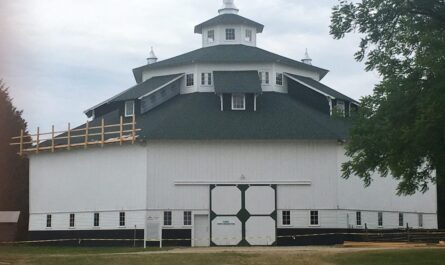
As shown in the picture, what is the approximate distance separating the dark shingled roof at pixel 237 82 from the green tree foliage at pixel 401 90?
18.4 metres

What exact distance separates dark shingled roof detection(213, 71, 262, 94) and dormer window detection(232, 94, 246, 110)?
0.61m

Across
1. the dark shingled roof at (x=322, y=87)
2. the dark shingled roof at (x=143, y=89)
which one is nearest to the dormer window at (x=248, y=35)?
the dark shingled roof at (x=322, y=87)

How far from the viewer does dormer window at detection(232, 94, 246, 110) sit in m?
54.2

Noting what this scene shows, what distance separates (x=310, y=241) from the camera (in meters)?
49.8

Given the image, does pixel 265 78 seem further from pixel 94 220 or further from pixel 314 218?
pixel 94 220

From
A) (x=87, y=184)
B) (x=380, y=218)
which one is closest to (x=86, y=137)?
(x=87, y=184)

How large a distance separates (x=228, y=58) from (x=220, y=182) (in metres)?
11.9

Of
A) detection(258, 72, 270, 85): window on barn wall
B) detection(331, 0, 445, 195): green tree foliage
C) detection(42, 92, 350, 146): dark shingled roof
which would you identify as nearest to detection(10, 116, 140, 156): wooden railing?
detection(42, 92, 350, 146): dark shingled roof

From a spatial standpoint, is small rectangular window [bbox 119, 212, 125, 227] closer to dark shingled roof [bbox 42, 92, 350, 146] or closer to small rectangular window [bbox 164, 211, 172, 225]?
small rectangular window [bbox 164, 211, 172, 225]

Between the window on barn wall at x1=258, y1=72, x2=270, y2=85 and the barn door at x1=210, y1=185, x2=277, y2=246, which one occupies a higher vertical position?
the window on barn wall at x1=258, y1=72, x2=270, y2=85

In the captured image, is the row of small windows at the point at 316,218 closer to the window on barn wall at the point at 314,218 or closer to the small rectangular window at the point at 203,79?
the window on barn wall at the point at 314,218

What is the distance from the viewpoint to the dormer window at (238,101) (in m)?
54.2

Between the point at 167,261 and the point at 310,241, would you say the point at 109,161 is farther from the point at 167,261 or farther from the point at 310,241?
the point at 167,261

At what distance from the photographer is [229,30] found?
6500 centimetres
